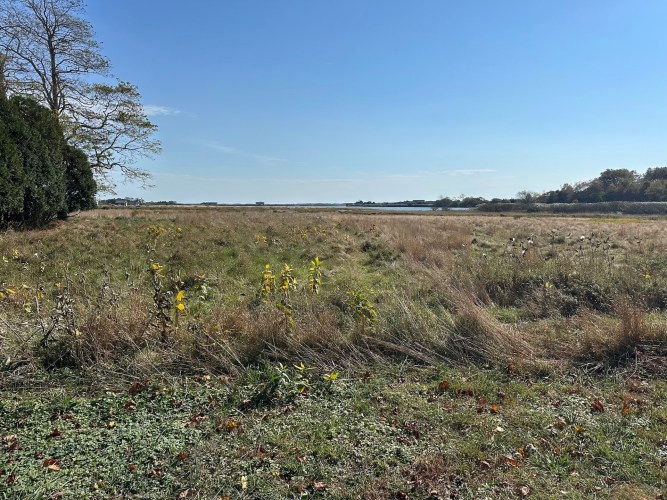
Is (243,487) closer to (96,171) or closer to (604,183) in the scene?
(96,171)

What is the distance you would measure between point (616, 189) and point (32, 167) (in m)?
85.6

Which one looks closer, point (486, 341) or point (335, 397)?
point (335, 397)

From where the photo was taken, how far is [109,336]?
4863mm

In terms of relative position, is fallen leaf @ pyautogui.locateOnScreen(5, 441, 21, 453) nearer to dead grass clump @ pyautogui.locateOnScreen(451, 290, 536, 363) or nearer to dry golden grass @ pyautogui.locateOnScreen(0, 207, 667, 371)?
dry golden grass @ pyautogui.locateOnScreen(0, 207, 667, 371)

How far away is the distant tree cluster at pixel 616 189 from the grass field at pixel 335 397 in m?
75.0

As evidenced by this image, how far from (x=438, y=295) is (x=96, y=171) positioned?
25125 millimetres

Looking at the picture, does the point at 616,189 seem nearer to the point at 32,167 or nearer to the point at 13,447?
the point at 32,167

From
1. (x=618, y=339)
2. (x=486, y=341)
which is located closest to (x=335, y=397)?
(x=486, y=341)

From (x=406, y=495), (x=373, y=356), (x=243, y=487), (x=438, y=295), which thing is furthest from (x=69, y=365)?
(x=438, y=295)

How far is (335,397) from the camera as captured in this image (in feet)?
13.7

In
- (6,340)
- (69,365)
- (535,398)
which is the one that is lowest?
(535,398)

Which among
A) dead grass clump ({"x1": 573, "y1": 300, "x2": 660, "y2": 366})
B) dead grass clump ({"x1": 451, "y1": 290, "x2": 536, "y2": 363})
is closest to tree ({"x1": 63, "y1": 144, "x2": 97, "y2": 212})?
dead grass clump ({"x1": 451, "y1": 290, "x2": 536, "y2": 363})

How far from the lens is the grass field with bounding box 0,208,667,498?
2938 mm

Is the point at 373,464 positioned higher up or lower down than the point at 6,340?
lower down
